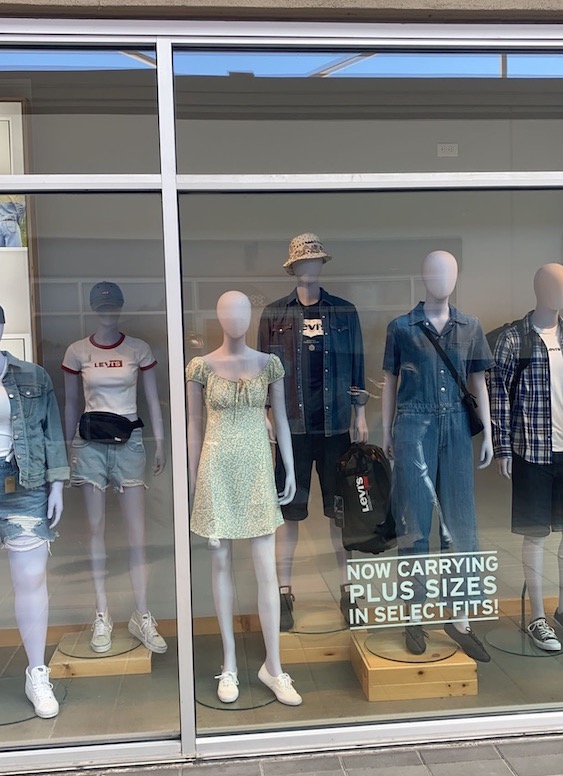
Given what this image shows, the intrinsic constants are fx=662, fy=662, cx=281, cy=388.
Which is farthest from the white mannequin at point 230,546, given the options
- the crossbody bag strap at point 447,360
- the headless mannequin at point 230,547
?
the crossbody bag strap at point 447,360

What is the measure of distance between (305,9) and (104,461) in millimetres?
2007

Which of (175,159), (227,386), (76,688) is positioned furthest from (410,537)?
(175,159)

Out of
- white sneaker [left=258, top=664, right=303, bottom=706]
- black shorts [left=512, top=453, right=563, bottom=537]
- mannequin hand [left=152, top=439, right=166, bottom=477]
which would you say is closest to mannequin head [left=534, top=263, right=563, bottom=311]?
black shorts [left=512, top=453, right=563, bottom=537]

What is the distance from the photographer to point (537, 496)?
10.3ft

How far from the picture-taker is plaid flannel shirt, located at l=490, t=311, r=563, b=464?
304cm

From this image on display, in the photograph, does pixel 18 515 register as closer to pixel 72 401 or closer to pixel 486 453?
pixel 72 401

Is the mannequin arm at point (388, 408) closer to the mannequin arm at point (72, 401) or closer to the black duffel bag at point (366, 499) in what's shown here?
the black duffel bag at point (366, 499)

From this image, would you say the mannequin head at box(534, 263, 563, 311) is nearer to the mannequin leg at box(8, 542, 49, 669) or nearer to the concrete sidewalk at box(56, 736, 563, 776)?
the concrete sidewalk at box(56, 736, 563, 776)

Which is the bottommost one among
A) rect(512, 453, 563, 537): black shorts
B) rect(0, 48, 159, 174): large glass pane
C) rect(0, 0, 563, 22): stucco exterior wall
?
rect(512, 453, 563, 537): black shorts

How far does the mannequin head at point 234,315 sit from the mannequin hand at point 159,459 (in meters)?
0.66

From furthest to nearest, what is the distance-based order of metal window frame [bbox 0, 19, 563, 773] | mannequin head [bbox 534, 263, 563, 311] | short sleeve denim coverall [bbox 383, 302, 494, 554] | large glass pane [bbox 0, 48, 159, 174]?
mannequin head [bbox 534, 263, 563, 311] → short sleeve denim coverall [bbox 383, 302, 494, 554] → large glass pane [bbox 0, 48, 159, 174] → metal window frame [bbox 0, 19, 563, 773]

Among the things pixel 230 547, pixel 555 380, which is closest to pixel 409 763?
pixel 230 547

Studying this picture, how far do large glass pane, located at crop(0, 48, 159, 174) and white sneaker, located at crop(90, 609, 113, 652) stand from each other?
201 cm

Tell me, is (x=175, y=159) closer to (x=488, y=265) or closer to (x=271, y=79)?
(x=271, y=79)
